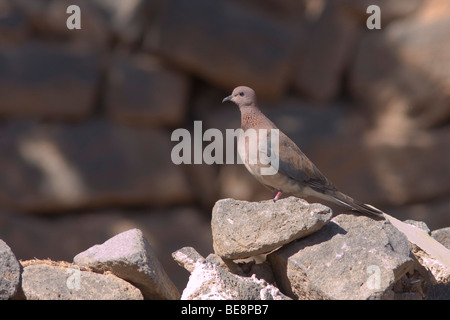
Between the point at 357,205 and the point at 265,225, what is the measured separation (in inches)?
22.3

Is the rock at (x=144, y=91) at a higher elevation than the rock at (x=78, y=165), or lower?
higher

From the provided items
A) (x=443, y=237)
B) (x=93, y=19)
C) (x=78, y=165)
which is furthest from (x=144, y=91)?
(x=443, y=237)

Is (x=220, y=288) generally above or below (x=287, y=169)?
below

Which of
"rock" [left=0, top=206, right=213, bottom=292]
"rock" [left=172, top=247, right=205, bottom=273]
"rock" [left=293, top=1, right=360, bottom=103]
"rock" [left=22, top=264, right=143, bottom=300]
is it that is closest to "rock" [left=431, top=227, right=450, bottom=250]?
"rock" [left=172, top=247, right=205, bottom=273]

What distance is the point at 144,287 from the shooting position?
328 centimetres

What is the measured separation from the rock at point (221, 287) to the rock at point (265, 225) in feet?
0.51

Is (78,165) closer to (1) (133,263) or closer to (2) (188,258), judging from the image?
(2) (188,258)

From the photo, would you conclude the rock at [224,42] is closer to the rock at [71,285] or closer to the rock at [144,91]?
the rock at [144,91]

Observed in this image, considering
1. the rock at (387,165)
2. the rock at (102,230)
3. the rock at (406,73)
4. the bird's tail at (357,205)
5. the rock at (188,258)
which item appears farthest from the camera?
the rock at (406,73)

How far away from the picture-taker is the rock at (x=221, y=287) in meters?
2.98

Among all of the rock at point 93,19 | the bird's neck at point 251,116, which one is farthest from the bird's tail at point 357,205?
the rock at point 93,19

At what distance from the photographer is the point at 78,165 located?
22.7ft

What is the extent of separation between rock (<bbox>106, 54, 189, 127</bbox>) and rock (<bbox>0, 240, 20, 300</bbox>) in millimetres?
3945

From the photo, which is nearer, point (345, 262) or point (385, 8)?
point (345, 262)
